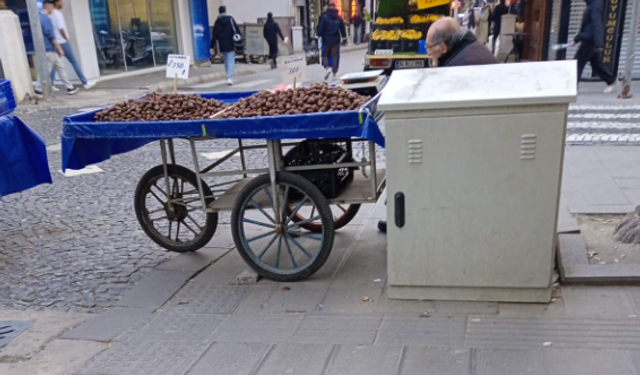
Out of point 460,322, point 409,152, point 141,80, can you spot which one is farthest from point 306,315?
point 141,80

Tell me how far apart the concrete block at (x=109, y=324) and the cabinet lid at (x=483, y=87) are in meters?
2.11

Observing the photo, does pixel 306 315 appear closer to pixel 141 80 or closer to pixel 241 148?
pixel 241 148

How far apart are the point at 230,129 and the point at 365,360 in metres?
1.68

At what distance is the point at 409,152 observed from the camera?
3.42 m

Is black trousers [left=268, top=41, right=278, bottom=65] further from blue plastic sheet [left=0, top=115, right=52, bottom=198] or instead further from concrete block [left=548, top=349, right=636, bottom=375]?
concrete block [left=548, top=349, right=636, bottom=375]

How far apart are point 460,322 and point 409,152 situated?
3.41 ft

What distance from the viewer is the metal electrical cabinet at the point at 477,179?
3.26 meters

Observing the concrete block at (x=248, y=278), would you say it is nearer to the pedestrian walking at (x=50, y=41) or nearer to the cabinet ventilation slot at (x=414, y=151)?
the cabinet ventilation slot at (x=414, y=151)

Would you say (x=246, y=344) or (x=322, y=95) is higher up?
(x=322, y=95)

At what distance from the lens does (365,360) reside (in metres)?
3.12

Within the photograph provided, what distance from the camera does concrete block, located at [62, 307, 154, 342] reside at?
143 inches

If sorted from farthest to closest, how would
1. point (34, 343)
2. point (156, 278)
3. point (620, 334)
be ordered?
point (156, 278) → point (34, 343) → point (620, 334)

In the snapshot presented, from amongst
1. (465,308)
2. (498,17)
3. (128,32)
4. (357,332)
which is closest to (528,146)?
(465,308)

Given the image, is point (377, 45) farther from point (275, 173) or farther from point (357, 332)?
point (357, 332)
